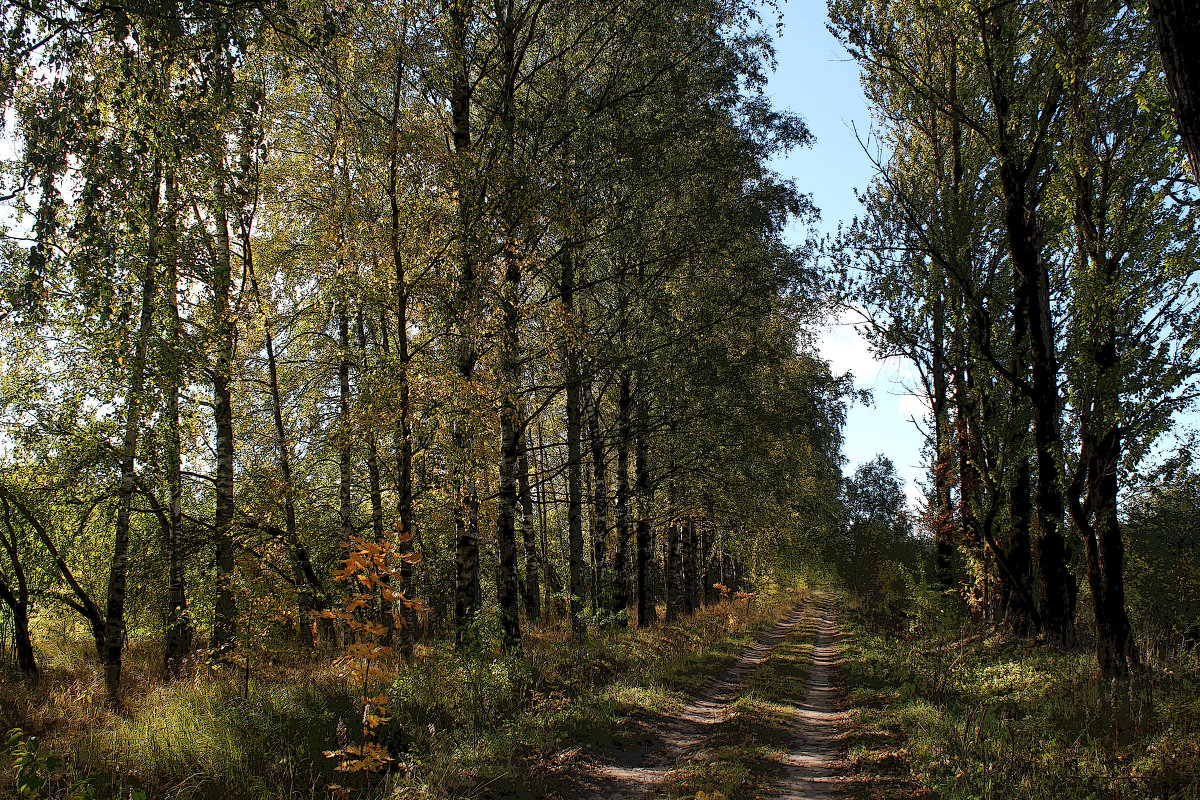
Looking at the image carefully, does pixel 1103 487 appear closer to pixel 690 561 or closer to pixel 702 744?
pixel 702 744

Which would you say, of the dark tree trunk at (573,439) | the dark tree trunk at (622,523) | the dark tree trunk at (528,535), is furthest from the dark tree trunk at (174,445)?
the dark tree trunk at (622,523)

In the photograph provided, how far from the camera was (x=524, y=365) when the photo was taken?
12.1 m

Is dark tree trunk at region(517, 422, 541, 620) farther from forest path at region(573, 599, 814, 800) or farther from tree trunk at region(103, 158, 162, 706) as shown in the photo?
tree trunk at region(103, 158, 162, 706)

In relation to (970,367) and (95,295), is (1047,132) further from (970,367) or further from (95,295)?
(95,295)

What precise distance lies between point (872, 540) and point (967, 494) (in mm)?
20309

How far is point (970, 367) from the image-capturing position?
11797mm

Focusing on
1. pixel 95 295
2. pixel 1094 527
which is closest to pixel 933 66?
pixel 1094 527

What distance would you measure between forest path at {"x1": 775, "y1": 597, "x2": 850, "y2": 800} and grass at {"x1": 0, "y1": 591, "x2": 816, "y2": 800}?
75.7 inches

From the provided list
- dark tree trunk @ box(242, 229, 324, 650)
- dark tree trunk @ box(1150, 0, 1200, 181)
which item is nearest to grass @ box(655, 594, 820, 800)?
dark tree trunk @ box(1150, 0, 1200, 181)

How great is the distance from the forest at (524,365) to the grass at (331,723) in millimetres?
62

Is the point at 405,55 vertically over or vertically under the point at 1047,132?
over

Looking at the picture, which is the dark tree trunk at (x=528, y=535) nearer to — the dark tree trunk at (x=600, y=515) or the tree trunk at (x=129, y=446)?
the dark tree trunk at (x=600, y=515)

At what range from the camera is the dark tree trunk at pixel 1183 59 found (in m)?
3.61

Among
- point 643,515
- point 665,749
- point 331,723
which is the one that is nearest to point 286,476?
point 331,723
